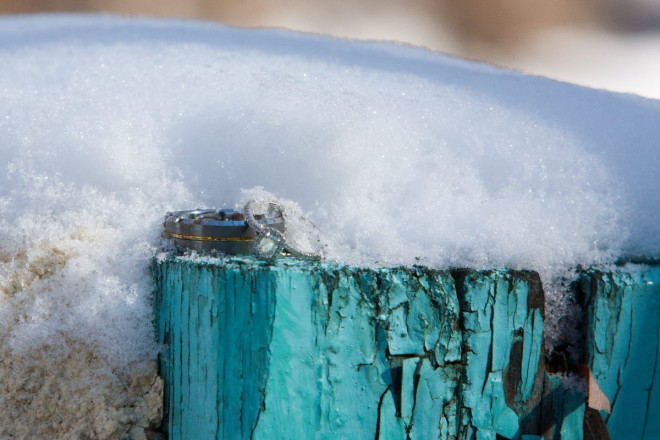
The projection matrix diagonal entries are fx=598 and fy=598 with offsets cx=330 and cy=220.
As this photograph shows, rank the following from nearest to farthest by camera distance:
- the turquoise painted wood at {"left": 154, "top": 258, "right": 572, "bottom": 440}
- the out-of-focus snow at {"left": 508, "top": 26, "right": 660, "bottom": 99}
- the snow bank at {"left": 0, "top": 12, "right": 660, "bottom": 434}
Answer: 1. the turquoise painted wood at {"left": 154, "top": 258, "right": 572, "bottom": 440}
2. the snow bank at {"left": 0, "top": 12, "right": 660, "bottom": 434}
3. the out-of-focus snow at {"left": 508, "top": 26, "right": 660, "bottom": 99}

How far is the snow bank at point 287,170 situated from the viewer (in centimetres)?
78

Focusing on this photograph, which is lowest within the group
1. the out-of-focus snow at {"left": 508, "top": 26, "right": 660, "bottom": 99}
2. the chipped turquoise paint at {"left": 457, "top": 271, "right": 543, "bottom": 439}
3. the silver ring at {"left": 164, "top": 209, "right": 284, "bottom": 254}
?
the chipped turquoise paint at {"left": 457, "top": 271, "right": 543, "bottom": 439}

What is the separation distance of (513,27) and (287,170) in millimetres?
3550

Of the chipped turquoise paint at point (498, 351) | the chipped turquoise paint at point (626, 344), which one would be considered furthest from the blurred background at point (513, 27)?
the chipped turquoise paint at point (498, 351)

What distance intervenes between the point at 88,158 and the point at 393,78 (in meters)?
0.63

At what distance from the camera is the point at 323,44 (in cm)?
150

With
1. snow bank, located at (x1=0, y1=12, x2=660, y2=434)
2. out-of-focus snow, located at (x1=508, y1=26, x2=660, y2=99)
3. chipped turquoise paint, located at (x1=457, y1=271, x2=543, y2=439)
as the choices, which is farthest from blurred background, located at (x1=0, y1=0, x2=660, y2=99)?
chipped turquoise paint, located at (x1=457, y1=271, x2=543, y2=439)

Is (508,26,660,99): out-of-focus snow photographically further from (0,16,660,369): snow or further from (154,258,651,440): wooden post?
(154,258,651,440): wooden post

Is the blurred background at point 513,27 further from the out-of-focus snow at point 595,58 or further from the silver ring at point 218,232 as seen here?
the silver ring at point 218,232

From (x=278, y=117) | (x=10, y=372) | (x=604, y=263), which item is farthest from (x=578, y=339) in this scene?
(x=10, y=372)

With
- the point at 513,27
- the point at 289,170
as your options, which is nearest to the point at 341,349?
the point at 289,170

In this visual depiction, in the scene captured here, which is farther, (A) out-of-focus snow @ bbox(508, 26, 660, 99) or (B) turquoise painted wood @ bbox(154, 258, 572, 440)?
(A) out-of-focus snow @ bbox(508, 26, 660, 99)

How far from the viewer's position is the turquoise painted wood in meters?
0.65

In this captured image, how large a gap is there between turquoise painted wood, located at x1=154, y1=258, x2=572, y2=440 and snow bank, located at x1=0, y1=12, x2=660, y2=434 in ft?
0.21
